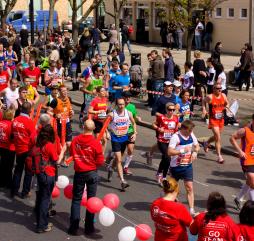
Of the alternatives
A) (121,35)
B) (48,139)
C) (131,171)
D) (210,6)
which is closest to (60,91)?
(131,171)

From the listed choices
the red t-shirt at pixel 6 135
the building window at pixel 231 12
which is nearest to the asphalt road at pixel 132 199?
the red t-shirt at pixel 6 135

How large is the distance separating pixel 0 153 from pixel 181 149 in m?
3.55

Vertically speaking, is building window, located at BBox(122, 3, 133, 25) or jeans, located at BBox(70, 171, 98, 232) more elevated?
building window, located at BBox(122, 3, 133, 25)

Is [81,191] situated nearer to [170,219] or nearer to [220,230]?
[170,219]

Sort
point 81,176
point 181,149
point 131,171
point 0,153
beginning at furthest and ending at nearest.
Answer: point 131,171, point 0,153, point 181,149, point 81,176

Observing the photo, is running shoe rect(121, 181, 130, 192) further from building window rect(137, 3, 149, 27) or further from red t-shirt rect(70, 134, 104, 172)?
building window rect(137, 3, 149, 27)

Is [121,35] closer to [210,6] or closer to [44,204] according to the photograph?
[210,6]

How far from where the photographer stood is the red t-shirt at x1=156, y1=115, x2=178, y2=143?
40.8 feet

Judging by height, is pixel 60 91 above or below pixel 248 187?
above

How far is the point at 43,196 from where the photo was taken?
10.3 m

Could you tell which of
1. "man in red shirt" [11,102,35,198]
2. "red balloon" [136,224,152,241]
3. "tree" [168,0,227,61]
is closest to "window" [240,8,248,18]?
"tree" [168,0,227,61]

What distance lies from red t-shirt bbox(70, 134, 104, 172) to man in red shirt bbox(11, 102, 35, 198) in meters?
1.82

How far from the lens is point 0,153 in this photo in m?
12.3

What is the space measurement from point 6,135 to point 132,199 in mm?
2501
